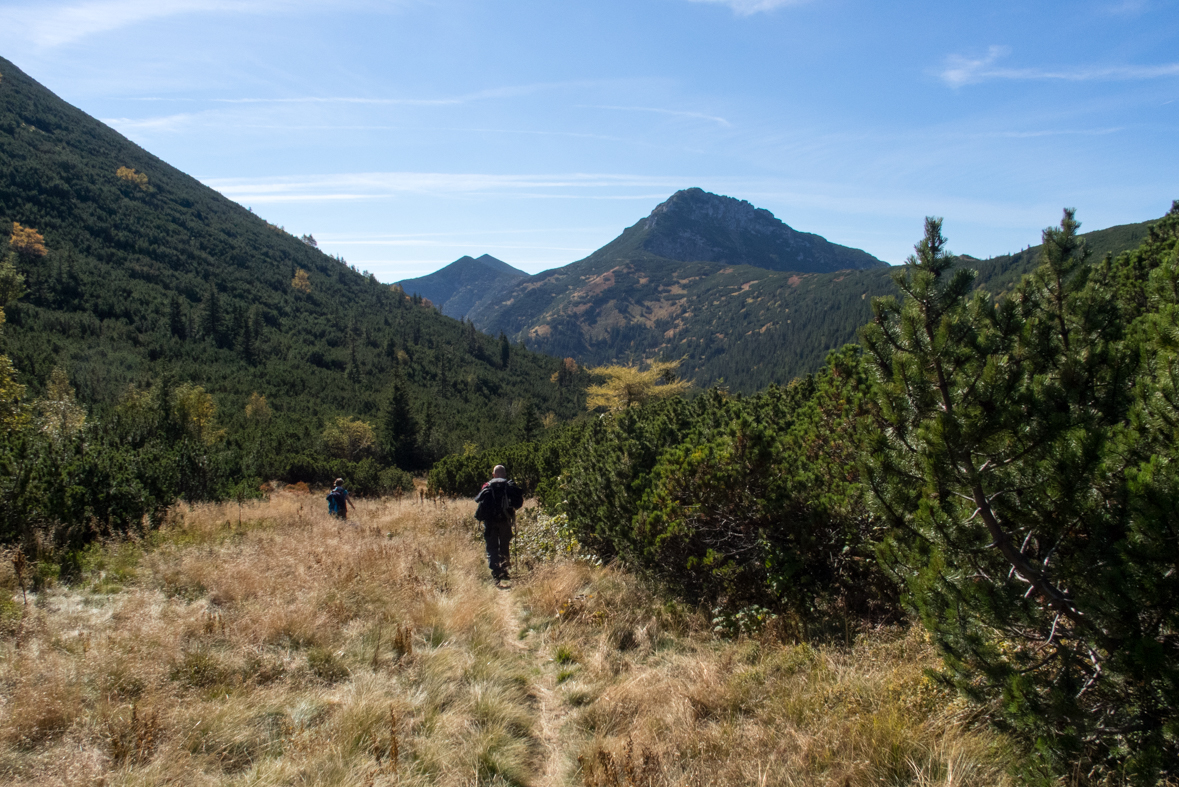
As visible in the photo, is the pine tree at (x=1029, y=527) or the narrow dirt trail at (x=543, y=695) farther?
the narrow dirt trail at (x=543, y=695)

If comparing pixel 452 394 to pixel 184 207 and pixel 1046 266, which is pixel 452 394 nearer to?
pixel 184 207

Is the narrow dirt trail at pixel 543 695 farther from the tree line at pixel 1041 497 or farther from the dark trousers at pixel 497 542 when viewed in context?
the tree line at pixel 1041 497

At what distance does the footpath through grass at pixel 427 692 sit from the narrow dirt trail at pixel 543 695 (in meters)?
0.02

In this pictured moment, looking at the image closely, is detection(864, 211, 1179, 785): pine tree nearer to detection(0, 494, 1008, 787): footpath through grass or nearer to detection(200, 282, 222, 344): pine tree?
detection(0, 494, 1008, 787): footpath through grass

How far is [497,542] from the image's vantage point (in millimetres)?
6684

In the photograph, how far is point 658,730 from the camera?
298cm

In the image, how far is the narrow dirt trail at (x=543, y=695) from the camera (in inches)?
113

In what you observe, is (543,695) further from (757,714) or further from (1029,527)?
(1029,527)

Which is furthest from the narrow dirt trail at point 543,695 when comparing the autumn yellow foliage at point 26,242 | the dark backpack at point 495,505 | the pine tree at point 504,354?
the pine tree at point 504,354

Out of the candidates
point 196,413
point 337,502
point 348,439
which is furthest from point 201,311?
point 337,502

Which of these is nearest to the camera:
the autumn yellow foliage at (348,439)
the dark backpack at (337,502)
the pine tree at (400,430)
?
the dark backpack at (337,502)

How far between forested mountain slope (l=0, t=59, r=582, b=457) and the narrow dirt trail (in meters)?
37.2

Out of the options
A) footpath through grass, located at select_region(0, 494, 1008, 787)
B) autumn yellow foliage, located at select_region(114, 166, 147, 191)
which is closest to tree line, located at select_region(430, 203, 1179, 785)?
footpath through grass, located at select_region(0, 494, 1008, 787)

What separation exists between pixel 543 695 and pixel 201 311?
80.2 m
